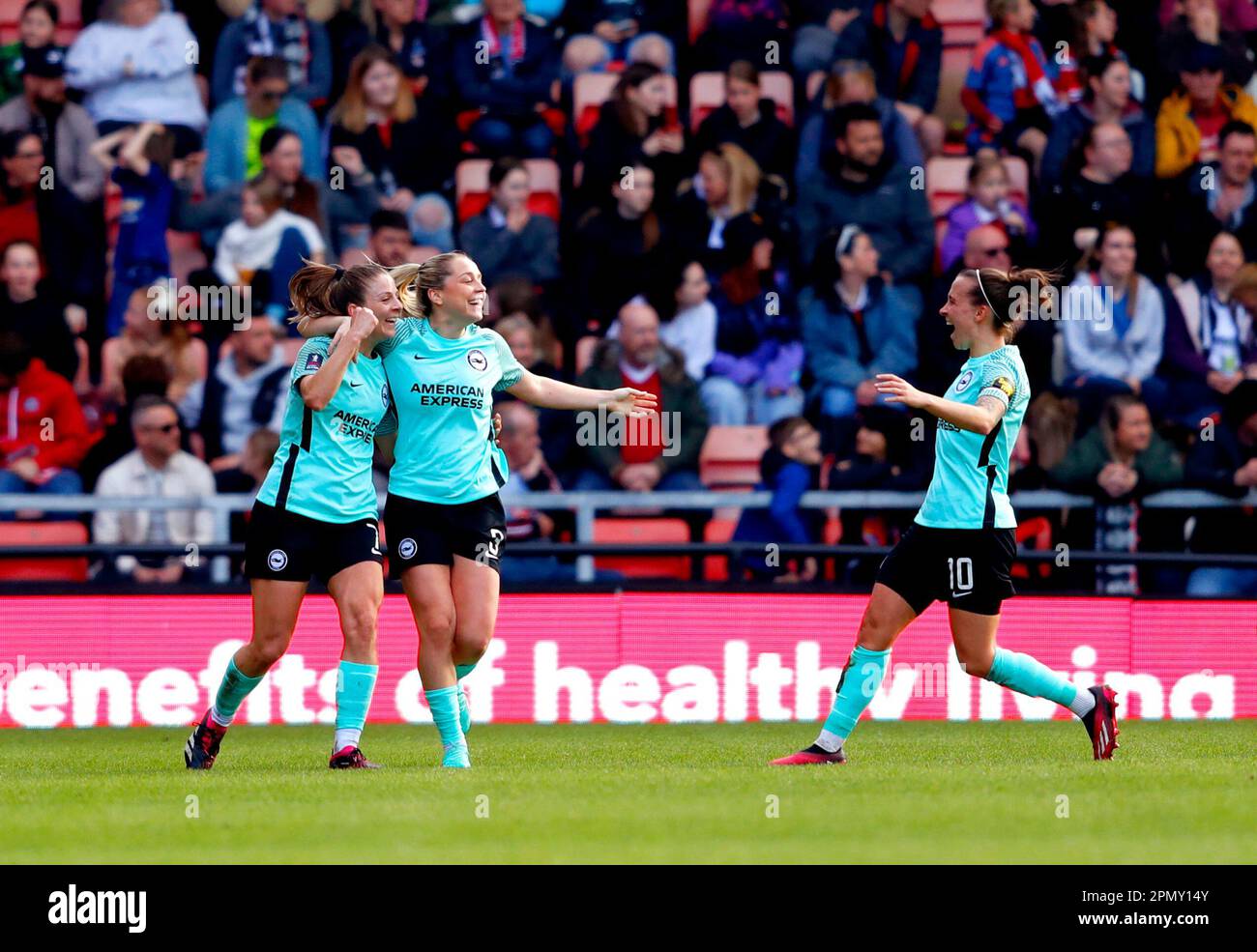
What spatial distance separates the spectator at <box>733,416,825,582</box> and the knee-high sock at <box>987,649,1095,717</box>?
4.49 m

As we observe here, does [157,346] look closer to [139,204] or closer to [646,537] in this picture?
[139,204]

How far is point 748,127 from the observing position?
644 inches

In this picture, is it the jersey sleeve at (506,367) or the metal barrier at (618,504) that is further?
the metal barrier at (618,504)

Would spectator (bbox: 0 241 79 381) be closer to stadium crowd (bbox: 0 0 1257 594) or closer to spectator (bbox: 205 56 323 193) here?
stadium crowd (bbox: 0 0 1257 594)

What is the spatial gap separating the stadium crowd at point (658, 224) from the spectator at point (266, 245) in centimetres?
2

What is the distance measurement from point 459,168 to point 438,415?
7.33m

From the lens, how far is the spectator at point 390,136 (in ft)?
52.6

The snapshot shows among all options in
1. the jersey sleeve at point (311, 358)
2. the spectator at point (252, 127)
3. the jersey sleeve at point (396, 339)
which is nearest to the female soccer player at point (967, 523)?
the jersey sleeve at point (396, 339)

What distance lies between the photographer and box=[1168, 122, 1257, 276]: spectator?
16.5 metres

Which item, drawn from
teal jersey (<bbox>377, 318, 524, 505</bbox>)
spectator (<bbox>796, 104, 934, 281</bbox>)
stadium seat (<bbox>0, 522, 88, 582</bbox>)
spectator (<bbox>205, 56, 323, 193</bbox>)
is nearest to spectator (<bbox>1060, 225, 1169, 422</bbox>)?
spectator (<bbox>796, 104, 934, 281</bbox>)

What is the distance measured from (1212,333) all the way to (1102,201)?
1302mm

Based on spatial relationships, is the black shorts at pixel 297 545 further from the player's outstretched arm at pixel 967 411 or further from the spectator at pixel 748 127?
the spectator at pixel 748 127

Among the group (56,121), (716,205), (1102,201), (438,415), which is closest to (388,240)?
(716,205)
